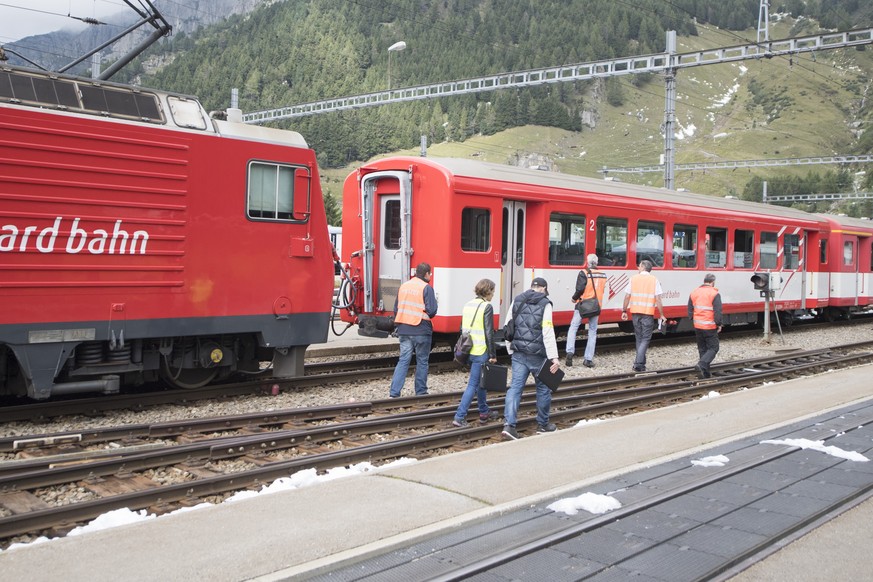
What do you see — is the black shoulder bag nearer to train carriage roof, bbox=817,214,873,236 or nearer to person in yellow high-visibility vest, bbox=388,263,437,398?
person in yellow high-visibility vest, bbox=388,263,437,398

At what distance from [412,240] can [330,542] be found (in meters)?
8.58

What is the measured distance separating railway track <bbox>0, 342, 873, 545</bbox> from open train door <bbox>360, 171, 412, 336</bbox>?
3359 mm

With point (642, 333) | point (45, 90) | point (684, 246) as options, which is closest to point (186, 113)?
point (45, 90)

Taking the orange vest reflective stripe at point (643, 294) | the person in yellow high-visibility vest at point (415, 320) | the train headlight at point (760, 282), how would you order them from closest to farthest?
1. the person in yellow high-visibility vest at point (415, 320)
2. the orange vest reflective stripe at point (643, 294)
3. the train headlight at point (760, 282)

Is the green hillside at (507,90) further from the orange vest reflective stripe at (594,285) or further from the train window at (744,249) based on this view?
the orange vest reflective stripe at (594,285)

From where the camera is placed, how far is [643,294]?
43.8 feet

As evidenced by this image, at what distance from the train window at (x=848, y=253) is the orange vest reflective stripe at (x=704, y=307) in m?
14.2

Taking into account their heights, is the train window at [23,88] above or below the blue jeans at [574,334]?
above

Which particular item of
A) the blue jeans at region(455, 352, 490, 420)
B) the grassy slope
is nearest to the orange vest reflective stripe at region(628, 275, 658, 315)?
the blue jeans at region(455, 352, 490, 420)

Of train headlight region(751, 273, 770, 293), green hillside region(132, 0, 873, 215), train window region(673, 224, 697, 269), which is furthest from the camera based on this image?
green hillside region(132, 0, 873, 215)

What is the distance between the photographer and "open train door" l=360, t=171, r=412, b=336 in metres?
13.1

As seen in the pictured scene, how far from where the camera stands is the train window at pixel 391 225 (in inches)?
530

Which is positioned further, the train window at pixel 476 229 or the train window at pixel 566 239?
the train window at pixel 566 239

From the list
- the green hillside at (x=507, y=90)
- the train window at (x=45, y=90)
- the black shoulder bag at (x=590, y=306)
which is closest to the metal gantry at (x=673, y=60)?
the black shoulder bag at (x=590, y=306)
